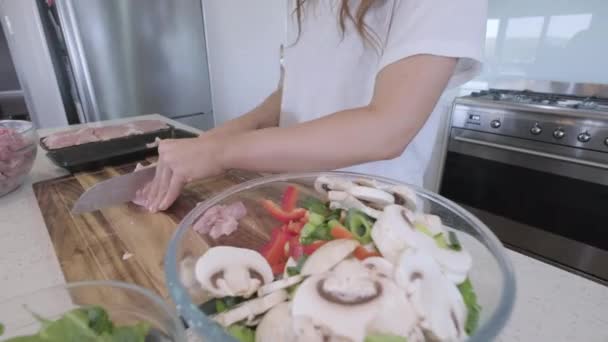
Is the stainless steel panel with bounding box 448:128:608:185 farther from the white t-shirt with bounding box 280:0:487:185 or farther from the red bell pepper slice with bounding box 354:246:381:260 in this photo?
the red bell pepper slice with bounding box 354:246:381:260

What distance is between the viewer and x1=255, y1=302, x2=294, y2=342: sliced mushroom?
0.77 feet

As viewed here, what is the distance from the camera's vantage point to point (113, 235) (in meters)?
0.56

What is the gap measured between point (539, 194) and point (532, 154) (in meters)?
0.16

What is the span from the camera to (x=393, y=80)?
477mm

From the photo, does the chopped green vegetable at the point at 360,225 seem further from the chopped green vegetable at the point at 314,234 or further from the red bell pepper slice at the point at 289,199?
the red bell pepper slice at the point at 289,199

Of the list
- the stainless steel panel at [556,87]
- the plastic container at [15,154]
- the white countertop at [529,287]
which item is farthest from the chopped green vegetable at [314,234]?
the stainless steel panel at [556,87]

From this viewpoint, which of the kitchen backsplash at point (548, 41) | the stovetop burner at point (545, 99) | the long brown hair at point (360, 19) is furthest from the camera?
the kitchen backsplash at point (548, 41)

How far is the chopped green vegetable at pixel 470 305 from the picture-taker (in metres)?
0.26

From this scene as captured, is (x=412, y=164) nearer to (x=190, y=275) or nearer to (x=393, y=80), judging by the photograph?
(x=393, y=80)

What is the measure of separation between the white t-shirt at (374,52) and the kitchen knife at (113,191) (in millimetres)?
361

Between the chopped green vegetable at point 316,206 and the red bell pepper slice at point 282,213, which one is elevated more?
the chopped green vegetable at point 316,206

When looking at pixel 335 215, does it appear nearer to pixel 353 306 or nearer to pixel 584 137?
pixel 353 306

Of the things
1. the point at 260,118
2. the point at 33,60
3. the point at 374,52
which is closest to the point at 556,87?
the point at 374,52

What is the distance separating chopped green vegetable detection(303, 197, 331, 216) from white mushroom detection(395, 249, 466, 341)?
139mm
